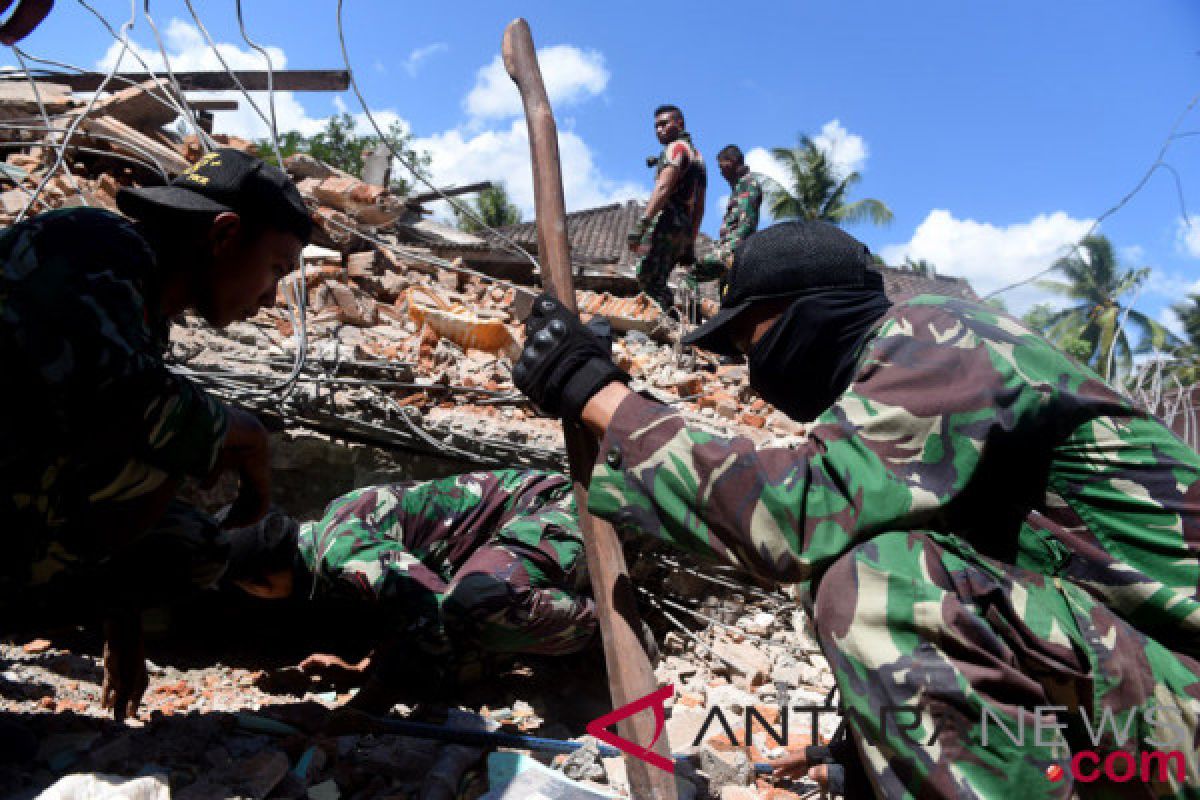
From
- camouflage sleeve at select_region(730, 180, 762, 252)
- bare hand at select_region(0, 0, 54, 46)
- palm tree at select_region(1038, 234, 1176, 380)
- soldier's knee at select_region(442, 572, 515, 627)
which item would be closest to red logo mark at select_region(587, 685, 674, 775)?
soldier's knee at select_region(442, 572, 515, 627)

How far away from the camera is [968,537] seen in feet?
5.19

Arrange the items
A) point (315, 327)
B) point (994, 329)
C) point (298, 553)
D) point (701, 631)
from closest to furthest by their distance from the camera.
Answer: point (994, 329) → point (298, 553) → point (701, 631) → point (315, 327)

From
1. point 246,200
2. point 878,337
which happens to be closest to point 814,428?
point 878,337

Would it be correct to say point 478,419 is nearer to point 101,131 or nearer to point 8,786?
point 8,786

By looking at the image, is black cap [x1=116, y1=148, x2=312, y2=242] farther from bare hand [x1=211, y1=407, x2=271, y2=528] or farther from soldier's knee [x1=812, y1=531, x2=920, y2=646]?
soldier's knee [x1=812, y1=531, x2=920, y2=646]

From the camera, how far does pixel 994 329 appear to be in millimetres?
1555

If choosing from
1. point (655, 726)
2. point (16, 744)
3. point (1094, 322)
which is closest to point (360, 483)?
point (16, 744)

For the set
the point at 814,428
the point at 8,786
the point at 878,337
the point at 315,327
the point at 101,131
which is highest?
the point at 101,131

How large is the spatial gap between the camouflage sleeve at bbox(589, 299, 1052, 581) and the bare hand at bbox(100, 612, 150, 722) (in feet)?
4.78

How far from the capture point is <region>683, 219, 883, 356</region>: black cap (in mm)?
1735

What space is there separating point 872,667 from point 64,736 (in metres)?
1.77

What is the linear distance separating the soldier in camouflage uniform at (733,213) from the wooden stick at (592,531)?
5527 millimetres

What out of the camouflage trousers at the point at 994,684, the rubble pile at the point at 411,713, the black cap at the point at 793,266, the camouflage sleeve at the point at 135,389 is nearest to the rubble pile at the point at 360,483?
the rubble pile at the point at 411,713

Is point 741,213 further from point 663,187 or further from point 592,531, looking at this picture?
point 592,531
